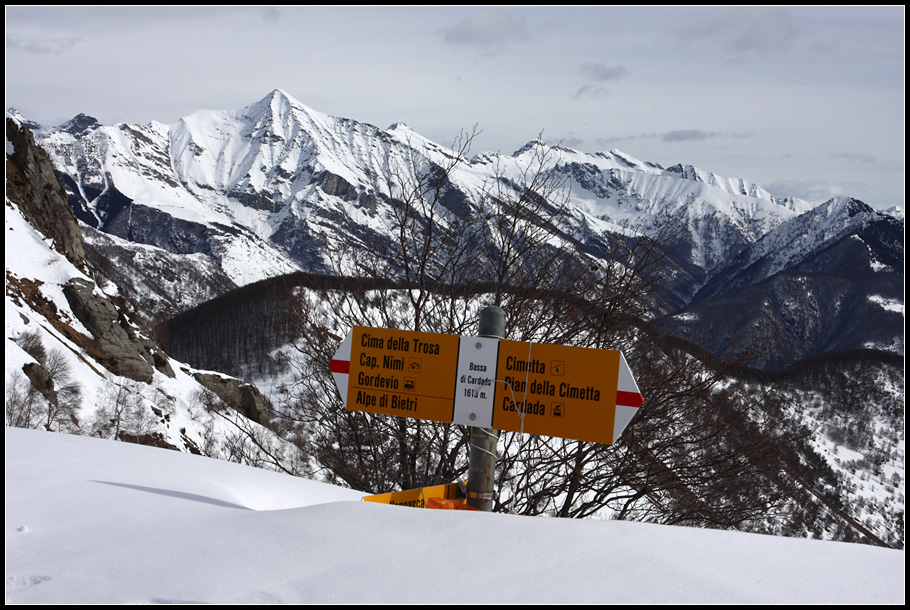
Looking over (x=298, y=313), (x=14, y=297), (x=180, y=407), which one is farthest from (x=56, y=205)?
(x=298, y=313)

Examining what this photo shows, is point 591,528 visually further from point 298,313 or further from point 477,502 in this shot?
point 298,313

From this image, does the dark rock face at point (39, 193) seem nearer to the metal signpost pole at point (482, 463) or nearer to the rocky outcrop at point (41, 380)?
the rocky outcrop at point (41, 380)

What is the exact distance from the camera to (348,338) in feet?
10.7

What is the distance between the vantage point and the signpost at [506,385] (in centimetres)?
289

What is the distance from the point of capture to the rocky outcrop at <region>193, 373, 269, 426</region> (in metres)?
58.5

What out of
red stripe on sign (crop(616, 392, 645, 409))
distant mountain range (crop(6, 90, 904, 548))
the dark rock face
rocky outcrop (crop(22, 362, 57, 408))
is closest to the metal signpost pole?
red stripe on sign (crop(616, 392, 645, 409))

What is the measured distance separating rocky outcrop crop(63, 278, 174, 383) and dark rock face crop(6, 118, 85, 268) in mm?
6137

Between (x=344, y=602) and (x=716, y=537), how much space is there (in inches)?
63.4

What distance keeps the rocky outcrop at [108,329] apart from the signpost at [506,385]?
64667 millimetres

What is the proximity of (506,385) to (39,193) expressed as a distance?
252ft

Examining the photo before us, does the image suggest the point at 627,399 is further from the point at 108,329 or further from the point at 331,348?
the point at 108,329

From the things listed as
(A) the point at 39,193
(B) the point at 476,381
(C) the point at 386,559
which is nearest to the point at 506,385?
(B) the point at 476,381

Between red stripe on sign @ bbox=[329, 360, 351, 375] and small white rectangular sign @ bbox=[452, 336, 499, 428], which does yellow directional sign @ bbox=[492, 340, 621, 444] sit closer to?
small white rectangular sign @ bbox=[452, 336, 499, 428]

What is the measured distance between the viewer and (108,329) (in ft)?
201
